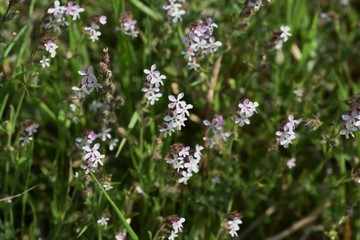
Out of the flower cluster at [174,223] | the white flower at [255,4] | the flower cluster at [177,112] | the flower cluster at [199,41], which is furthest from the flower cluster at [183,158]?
the white flower at [255,4]

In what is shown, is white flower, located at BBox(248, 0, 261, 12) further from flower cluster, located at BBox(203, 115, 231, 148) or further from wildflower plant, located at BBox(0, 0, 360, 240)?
flower cluster, located at BBox(203, 115, 231, 148)

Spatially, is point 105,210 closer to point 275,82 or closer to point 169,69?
point 169,69

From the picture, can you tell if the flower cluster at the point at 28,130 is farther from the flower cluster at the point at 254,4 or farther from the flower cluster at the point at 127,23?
the flower cluster at the point at 254,4

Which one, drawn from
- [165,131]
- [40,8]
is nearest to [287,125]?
[165,131]

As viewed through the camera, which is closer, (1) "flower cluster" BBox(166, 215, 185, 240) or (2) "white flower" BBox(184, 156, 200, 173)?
(1) "flower cluster" BBox(166, 215, 185, 240)

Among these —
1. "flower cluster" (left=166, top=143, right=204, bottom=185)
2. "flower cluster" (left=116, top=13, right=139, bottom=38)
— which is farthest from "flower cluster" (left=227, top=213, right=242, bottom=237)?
"flower cluster" (left=116, top=13, right=139, bottom=38)
